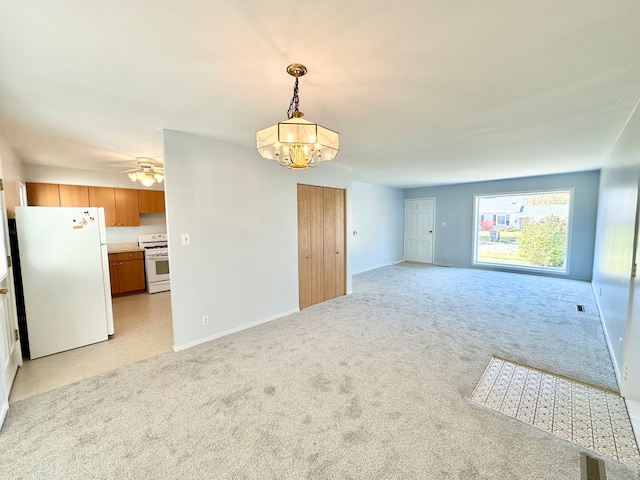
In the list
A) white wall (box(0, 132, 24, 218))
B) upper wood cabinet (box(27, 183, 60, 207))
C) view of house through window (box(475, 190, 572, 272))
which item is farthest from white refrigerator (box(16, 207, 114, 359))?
view of house through window (box(475, 190, 572, 272))

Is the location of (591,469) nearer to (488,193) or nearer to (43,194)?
(488,193)

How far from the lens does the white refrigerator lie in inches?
112

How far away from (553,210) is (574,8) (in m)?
6.45

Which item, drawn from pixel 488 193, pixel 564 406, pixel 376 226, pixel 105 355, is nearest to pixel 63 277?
pixel 105 355

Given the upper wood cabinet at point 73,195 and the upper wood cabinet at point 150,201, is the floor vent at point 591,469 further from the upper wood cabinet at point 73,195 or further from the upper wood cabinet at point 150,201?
the upper wood cabinet at point 73,195

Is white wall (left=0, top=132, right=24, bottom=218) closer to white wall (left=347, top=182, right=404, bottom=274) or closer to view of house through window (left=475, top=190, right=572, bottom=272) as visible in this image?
white wall (left=347, top=182, right=404, bottom=274)

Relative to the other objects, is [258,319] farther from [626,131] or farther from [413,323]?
[626,131]

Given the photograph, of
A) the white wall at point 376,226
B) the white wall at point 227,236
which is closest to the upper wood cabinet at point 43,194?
the white wall at point 227,236

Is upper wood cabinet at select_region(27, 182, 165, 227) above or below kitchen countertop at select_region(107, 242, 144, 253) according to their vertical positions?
above

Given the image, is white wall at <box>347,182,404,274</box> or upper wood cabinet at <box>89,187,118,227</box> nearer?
upper wood cabinet at <box>89,187,118,227</box>

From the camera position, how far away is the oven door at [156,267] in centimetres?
A: 532

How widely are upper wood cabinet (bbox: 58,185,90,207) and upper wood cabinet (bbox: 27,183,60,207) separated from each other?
2.5 inches

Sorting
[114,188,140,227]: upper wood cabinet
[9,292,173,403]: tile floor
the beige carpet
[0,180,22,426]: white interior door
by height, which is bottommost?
[9,292,173,403]: tile floor

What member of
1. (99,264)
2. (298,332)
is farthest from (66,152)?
(298,332)
